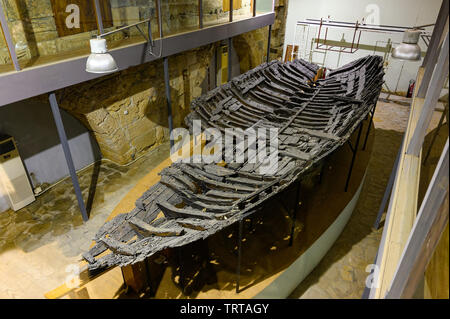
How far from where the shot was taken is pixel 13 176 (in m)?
6.34

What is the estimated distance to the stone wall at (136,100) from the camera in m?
6.95

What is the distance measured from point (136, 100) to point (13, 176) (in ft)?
10.4

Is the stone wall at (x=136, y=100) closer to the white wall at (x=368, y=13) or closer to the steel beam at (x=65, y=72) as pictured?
the steel beam at (x=65, y=72)

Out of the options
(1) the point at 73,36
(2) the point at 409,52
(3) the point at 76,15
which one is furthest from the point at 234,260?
(3) the point at 76,15

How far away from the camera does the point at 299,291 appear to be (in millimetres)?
5152

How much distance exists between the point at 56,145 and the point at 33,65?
2.60 m

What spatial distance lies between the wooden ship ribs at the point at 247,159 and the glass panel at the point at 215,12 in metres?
2.02

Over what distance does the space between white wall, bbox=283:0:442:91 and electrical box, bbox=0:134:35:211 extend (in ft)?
39.1

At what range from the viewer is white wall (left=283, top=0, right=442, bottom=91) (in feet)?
37.4

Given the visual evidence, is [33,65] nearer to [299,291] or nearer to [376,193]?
[299,291]

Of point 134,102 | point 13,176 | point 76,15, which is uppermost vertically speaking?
point 76,15

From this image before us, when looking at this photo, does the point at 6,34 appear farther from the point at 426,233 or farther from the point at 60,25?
the point at 426,233

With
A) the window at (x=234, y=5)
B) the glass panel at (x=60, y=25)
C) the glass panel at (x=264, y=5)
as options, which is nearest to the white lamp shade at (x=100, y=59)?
the glass panel at (x=60, y=25)

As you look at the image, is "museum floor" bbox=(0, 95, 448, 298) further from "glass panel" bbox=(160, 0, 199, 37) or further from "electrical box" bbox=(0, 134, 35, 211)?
"glass panel" bbox=(160, 0, 199, 37)
